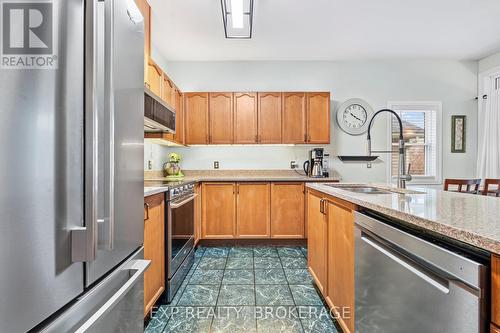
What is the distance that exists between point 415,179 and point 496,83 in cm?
186

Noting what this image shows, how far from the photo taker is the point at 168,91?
132 inches

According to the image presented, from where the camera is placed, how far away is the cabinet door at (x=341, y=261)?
4.88 feet

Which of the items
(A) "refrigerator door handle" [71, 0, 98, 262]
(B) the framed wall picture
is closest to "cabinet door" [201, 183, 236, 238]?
(A) "refrigerator door handle" [71, 0, 98, 262]

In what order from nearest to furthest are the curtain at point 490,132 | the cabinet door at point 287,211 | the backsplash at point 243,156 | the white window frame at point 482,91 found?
1. the cabinet door at point 287,211
2. the curtain at point 490,132
3. the white window frame at point 482,91
4. the backsplash at point 243,156

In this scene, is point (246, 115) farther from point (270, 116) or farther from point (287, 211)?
point (287, 211)

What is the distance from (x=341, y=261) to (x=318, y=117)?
274 centimetres

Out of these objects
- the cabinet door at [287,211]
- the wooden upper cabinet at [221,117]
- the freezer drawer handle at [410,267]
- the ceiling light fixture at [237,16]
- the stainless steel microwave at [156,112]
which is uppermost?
the ceiling light fixture at [237,16]

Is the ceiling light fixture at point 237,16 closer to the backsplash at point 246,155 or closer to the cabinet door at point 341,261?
the backsplash at point 246,155

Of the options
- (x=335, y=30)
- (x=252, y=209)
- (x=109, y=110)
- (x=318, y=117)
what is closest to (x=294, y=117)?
(x=318, y=117)

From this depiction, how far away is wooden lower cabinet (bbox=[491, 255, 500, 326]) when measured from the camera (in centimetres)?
62

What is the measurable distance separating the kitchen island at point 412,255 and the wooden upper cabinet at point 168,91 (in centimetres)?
227

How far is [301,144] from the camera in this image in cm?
411

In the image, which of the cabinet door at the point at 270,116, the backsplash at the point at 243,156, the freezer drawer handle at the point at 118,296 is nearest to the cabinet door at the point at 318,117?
the backsplash at the point at 243,156

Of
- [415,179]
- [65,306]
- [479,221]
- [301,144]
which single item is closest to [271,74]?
[301,144]
